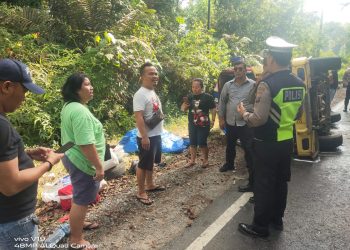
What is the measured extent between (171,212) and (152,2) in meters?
10.2

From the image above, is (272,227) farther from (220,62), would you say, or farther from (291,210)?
(220,62)

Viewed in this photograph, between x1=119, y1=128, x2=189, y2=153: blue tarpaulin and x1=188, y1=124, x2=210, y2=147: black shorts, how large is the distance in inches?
36.5

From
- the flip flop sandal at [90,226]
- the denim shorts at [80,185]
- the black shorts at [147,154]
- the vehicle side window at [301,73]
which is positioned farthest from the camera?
the vehicle side window at [301,73]

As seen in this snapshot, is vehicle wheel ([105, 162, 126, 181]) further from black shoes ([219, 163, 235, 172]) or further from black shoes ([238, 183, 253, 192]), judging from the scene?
black shoes ([238, 183, 253, 192])

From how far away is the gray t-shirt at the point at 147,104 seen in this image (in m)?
4.07

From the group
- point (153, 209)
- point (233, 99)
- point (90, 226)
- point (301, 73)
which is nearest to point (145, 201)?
point (153, 209)

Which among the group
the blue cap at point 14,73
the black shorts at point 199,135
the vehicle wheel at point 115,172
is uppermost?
the blue cap at point 14,73

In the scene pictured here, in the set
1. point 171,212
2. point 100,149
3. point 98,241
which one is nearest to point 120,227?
point 98,241

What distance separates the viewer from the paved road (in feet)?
10.7

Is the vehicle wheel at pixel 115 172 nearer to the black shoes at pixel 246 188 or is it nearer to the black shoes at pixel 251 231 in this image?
the black shoes at pixel 246 188

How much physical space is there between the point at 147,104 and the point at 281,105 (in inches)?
67.0

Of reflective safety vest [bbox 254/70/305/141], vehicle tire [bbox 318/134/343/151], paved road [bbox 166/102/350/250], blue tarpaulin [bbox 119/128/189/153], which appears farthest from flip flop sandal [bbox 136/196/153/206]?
vehicle tire [bbox 318/134/343/151]

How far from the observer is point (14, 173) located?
67.7 inches

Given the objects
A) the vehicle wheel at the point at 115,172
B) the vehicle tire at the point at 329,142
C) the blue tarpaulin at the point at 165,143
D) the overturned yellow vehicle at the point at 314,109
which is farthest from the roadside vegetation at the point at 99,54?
the vehicle tire at the point at 329,142
